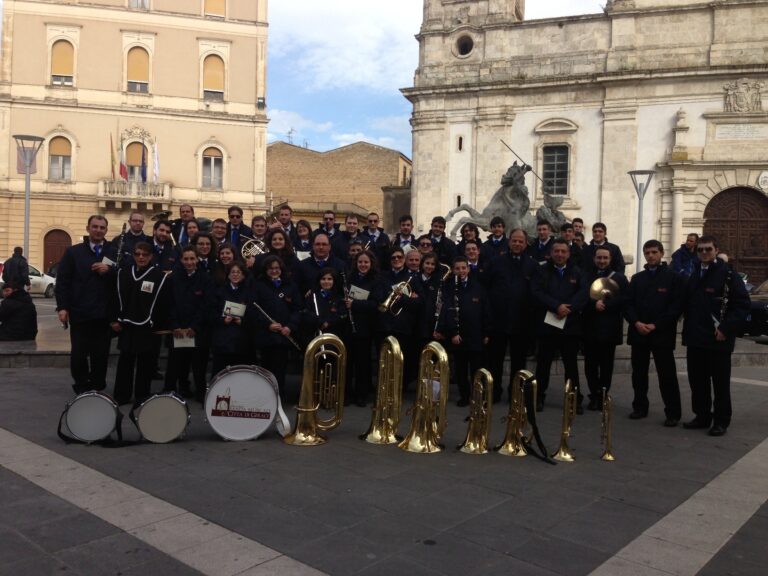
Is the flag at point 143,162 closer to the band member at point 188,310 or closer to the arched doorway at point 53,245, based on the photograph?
the arched doorway at point 53,245

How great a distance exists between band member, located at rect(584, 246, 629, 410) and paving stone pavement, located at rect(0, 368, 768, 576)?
40.4 inches

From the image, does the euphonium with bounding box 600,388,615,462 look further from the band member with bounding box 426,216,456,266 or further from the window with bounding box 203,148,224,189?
the window with bounding box 203,148,224,189

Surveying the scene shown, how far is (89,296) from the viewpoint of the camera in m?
7.81

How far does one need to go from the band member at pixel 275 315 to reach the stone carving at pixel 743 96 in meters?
25.4

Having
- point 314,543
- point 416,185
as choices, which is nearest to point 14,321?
point 314,543

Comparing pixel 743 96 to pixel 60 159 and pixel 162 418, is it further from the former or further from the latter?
pixel 60 159

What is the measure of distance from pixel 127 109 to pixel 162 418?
31.5m

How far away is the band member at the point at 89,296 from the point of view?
7.80 metres

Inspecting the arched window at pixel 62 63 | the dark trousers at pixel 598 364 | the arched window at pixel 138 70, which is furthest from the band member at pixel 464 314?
the arched window at pixel 62 63

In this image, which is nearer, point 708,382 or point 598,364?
point 708,382

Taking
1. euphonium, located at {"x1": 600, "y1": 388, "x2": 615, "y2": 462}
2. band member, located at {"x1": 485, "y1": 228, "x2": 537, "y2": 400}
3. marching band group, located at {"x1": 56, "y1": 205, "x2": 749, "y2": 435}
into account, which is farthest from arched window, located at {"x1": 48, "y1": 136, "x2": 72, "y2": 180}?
euphonium, located at {"x1": 600, "y1": 388, "x2": 615, "y2": 462}

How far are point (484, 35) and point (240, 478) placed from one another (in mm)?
29627

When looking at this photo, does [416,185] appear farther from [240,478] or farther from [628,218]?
[240,478]

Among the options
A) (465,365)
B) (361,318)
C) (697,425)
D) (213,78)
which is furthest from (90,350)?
(213,78)
